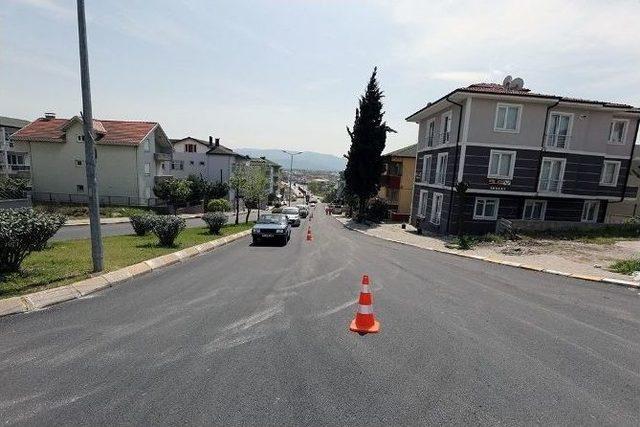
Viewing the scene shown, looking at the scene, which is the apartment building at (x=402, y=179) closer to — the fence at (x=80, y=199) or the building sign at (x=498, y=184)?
the building sign at (x=498, y=184)

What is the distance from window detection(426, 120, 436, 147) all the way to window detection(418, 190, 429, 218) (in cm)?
431

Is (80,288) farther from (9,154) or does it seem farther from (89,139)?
(9,154)

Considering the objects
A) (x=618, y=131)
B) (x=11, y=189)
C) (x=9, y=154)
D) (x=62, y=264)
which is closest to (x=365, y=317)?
(x=62, y=264)

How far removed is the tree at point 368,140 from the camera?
38.4 metres

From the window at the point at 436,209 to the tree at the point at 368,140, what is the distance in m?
11.5

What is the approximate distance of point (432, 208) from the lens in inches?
1129

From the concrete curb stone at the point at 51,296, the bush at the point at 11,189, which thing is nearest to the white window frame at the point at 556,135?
the concrete curb stone at the point at 51,296

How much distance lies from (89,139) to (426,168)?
27511mm

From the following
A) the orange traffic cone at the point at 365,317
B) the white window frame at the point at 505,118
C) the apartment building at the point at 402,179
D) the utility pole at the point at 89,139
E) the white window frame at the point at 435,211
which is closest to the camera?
the orange traffic cone at the point at 365,317

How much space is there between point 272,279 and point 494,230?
20.4 meters

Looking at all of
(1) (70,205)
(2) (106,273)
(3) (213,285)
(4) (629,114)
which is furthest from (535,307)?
(1) (70,205)

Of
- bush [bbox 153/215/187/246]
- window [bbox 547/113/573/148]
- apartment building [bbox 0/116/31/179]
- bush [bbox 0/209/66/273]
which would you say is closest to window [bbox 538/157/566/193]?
window [bbox 547/113/573/148]

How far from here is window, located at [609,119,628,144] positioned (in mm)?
26391

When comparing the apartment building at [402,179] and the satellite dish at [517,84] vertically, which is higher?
the satellite dish at [517,84]
